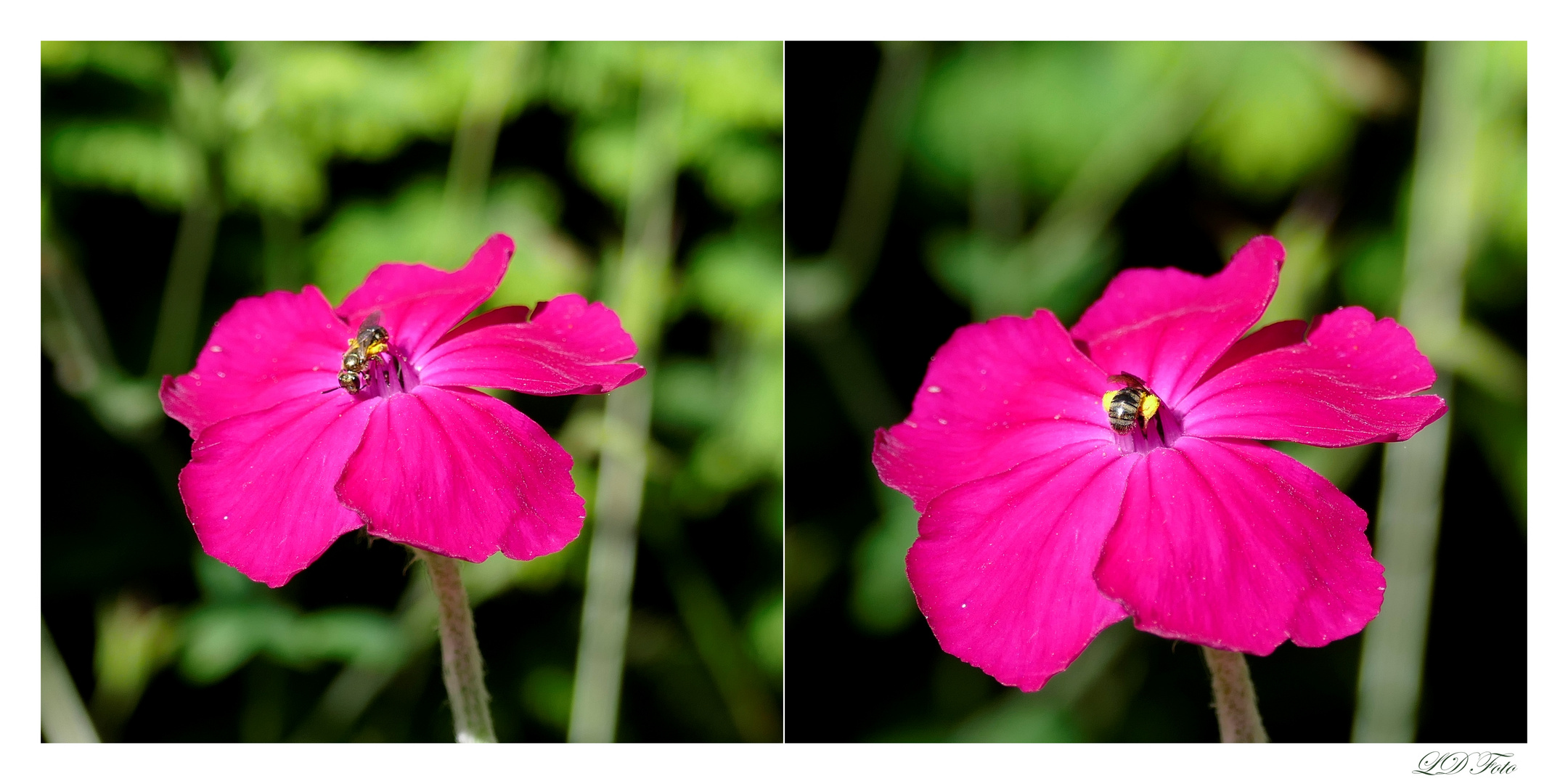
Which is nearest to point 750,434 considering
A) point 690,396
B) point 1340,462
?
point 690,396

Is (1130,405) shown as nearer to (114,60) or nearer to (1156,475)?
(1156,475)

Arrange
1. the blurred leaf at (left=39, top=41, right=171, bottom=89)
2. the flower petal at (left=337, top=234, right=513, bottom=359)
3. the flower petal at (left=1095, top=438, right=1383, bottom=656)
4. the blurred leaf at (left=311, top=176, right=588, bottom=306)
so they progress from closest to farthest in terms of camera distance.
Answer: the flower petal at (left=1095, top=438, right=1383, bottom=656) → the flower petal at (left=337, top=234, right=513, bottom=359) → the blurred leaf at (left=39, top=41, right=171, bottom=89) → the blurred leaf at (left=311, top=176, right=588, bottom=306)

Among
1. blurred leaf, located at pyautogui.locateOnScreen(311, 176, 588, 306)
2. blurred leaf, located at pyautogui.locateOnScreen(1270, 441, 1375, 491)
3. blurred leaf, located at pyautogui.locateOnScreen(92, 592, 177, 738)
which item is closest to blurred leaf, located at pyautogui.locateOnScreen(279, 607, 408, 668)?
blurred leaf, located at pyautogui.locateOnScreen(92, 592, 177, 738)

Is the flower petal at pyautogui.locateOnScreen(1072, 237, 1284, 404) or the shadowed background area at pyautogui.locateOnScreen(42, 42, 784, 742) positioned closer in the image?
the flower petal at pyautogui.locateOnScreen(1072, 237, 1284, 404)

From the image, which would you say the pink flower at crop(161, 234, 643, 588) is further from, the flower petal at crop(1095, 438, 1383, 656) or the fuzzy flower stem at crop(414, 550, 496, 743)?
the flower petal at crop(1095, 438, 1383, 656)
